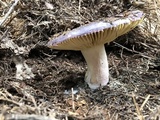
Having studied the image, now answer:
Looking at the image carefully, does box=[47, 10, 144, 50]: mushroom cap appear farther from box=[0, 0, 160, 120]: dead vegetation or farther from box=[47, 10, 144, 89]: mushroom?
box=[0, 0, 160, 120]: dead vegetation

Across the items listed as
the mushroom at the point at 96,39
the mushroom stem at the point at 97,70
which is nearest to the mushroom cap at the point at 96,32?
the mushroom at the point at 96,39

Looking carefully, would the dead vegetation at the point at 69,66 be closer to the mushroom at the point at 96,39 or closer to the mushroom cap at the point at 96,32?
the mushroom at the point at 96,39

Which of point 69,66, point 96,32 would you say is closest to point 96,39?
point 96,32

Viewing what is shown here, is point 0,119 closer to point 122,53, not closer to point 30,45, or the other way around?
point 30,45

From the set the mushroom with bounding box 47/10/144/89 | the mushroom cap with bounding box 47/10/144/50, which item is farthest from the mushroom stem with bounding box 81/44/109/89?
the mushroom cap with bounding box 47/10/144/50

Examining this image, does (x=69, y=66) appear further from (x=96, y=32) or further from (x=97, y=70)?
(x=96, y=32)

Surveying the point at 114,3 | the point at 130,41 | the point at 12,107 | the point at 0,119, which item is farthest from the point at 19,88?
the point at 114,3
